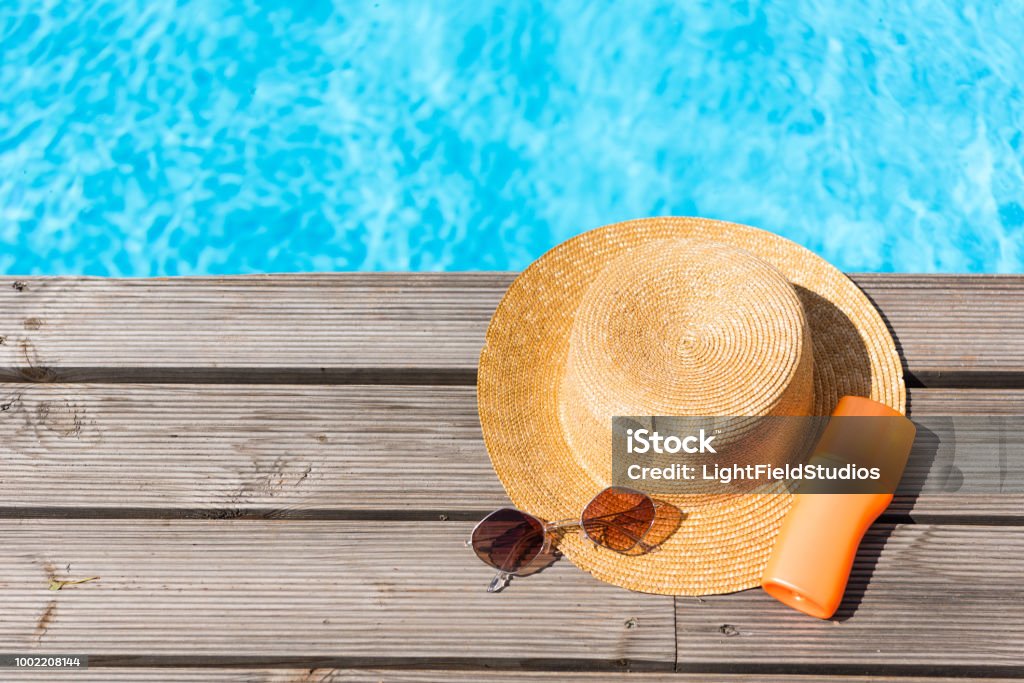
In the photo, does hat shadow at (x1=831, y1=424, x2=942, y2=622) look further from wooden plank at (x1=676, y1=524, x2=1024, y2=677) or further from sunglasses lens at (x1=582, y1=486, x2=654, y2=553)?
sunglasses lens at (x1=582, y1=486, x2=654, y2=553)

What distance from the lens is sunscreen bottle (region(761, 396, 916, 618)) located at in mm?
1653

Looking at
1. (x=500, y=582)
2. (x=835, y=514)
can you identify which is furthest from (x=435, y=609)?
(x=835, y=514)

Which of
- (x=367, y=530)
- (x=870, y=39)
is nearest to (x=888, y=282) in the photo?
(x=367, y=530)

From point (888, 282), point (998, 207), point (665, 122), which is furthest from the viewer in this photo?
point (665, 122)

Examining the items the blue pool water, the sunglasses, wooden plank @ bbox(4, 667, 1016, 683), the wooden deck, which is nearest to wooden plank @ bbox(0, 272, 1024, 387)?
the wooden deck

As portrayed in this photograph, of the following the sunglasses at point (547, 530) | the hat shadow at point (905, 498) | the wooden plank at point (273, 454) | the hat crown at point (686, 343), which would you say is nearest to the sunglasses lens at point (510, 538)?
the sunglasses at point (547, 530)

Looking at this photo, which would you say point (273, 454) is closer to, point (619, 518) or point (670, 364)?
point (619, 518)

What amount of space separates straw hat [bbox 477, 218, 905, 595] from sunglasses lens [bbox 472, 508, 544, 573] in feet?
0.17

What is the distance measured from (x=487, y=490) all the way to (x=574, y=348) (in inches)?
19.4

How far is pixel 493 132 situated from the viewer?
165 inches

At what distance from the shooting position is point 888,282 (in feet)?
7.14

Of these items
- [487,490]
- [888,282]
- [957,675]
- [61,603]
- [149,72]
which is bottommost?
[957,675]

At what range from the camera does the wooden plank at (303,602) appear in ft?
5.89

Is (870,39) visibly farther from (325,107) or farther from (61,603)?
(61,603)
